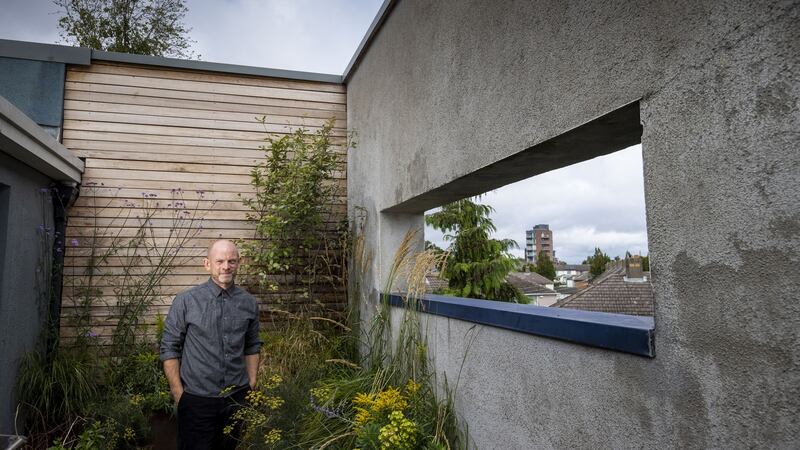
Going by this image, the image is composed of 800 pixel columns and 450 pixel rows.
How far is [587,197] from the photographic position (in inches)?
2484

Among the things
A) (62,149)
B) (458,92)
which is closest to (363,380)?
(458,92)

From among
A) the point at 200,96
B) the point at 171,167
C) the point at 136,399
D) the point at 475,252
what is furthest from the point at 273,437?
the point at 475,252

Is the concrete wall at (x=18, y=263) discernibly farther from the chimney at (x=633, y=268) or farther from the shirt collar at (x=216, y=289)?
the chimney at (x=633, y=268)

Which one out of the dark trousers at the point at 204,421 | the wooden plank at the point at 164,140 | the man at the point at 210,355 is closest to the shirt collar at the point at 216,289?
the man at the point at 210,355

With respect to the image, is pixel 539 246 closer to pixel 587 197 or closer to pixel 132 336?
pixel 587 197

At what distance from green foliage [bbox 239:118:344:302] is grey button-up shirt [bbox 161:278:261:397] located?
1537mm

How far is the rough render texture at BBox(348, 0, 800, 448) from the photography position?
1099 mm

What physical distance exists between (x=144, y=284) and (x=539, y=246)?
126833mm

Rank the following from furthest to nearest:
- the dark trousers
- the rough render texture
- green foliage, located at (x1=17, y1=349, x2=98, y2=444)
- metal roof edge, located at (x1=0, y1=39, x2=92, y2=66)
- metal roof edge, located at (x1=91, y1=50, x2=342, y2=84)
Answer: metal roof edge, located at (x1=91, y1=50, x2=342, y2=84), metal roof edge, located at (x1=0, y1=39, x2=92, y2=66), green foliage, located at (x1=17, y1=349, x2=98, y2=444), the dark trousers, the rough render texture

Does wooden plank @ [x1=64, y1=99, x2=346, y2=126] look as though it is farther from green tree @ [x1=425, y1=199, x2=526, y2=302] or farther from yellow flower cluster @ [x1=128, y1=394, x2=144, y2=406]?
green tree @ [x1=425, y1=199, x2=526, y2=302]

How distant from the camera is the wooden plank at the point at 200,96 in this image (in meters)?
4.68

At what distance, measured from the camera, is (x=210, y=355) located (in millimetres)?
2742

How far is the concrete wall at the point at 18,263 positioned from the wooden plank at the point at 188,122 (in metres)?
0.84

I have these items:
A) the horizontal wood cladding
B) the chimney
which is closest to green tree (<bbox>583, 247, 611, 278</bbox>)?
the chimney
